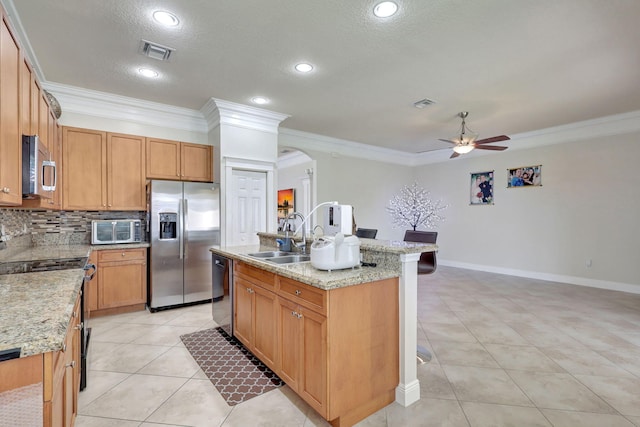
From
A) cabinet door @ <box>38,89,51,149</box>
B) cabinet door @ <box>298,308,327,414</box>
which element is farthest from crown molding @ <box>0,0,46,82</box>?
cabinet door @ <box>298,308,327,414</box>

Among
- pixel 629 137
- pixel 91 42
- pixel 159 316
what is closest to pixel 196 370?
pixel 159 316

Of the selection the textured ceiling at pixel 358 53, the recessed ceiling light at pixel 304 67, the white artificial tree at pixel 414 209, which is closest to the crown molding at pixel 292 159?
the white artificial tree at pixel 414 209

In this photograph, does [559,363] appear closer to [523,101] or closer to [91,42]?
[523,101]

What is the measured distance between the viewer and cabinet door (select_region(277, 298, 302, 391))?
194 cm

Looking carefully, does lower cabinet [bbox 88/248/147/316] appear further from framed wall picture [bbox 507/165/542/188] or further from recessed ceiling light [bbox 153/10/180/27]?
framed wall picture [bbox 507/165/542/188]

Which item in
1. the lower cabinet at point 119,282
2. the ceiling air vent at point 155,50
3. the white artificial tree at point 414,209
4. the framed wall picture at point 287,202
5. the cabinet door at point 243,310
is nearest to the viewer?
the cabinet door at point 243,310

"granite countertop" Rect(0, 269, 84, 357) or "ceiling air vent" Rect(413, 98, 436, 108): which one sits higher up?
"ceiling air vent" Rect(413, 98, 436, 108)

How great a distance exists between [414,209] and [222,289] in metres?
5.26

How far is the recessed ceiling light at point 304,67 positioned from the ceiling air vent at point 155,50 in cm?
118

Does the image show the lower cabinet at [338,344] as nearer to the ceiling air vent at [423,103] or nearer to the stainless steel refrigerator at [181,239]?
the stainless steel refrigerator at [181,239]

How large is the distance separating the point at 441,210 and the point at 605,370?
5.03 metres

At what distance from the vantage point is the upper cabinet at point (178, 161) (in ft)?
13.6

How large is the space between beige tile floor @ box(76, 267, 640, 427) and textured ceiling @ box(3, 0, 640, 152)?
8.38 feet

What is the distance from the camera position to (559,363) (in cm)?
256
